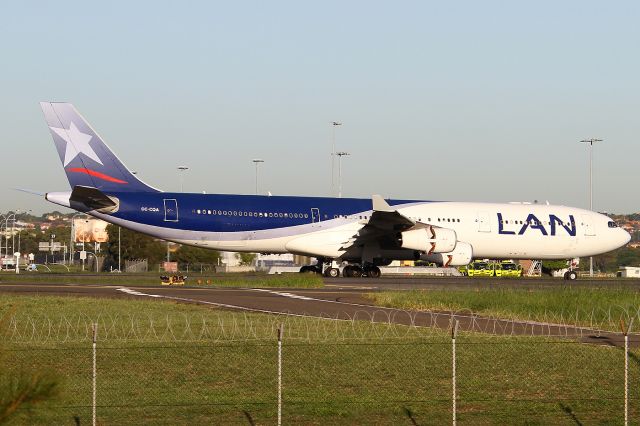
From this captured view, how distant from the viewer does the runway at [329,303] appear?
75.9 ft

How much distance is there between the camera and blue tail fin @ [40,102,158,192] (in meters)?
43.7

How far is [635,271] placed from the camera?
78375 mm

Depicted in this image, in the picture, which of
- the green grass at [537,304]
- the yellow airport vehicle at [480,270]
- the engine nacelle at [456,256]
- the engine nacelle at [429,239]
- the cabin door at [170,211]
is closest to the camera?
the green grass at [537,304]

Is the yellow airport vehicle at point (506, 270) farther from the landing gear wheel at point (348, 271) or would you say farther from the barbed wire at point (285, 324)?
the barbed wire at point (285, 324)

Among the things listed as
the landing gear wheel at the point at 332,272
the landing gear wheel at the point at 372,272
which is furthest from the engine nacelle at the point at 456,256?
the landing gear wheel at the point at 332,272

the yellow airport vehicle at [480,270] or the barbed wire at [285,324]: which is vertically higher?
the yellow airport vehicle at [480,270]

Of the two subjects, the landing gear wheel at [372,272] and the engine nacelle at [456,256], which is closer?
the engine nacelle at [456,256]

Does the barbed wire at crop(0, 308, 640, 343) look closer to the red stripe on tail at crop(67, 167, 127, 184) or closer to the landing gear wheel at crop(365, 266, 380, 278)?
the red stripe on tail at crop(67, 167, 127, 184)

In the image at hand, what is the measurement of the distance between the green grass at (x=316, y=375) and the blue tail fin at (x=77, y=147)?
22.2 meters

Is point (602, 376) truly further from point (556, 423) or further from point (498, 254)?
point (498, 254)

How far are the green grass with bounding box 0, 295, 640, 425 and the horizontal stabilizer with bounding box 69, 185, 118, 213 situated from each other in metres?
19.1

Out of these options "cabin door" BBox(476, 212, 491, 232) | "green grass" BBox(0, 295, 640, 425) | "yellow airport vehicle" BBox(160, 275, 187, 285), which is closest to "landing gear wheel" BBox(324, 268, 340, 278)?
"cabin door" BBox(476, 212, 491, 232)

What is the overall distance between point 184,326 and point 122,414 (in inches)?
366

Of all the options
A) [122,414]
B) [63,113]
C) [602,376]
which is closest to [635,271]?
[63,113]
